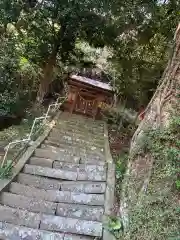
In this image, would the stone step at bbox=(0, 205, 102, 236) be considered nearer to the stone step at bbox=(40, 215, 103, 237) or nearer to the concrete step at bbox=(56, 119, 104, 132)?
the stone step at bbox=(40, 215, 103, 237)

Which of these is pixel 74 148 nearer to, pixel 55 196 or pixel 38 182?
pixel 38 182

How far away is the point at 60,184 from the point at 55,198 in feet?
1.63

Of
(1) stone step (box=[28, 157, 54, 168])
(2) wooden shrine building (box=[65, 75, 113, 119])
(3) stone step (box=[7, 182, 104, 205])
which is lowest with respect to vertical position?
(3) stone step (box=[7, 182, 104, 205])

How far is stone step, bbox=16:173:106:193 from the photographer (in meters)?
6.01

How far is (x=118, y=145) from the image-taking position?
405 inches

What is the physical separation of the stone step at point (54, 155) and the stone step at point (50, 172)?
69 centimetres

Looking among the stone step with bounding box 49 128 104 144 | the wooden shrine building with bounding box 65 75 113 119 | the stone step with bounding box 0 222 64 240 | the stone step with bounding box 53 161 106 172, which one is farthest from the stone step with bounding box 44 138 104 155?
the wooden shrine building with bounding box 65 75 113 119

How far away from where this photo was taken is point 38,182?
6.16 metres

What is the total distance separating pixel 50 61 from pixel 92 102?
2936 mm

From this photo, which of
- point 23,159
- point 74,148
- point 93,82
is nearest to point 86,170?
point 23,159

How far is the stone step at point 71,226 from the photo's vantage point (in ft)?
16.2

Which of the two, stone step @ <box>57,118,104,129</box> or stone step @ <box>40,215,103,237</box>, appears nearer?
stone step @ <box>40,215,103,237</box>

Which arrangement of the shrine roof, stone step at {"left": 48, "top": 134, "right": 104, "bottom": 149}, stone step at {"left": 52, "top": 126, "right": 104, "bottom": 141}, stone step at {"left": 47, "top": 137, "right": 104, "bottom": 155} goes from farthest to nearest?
the shrine roof
stone step at {"left": 52, "top": 126, "right": 104, "bottom": 141}
stone step at {"left": 48, "top": 134, "right": 104, "bottom": 149}
stone step at {"left": 47, "top": 137, "right": 104, "bottom": 155}

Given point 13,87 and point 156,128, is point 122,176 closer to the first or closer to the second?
point 156,128
